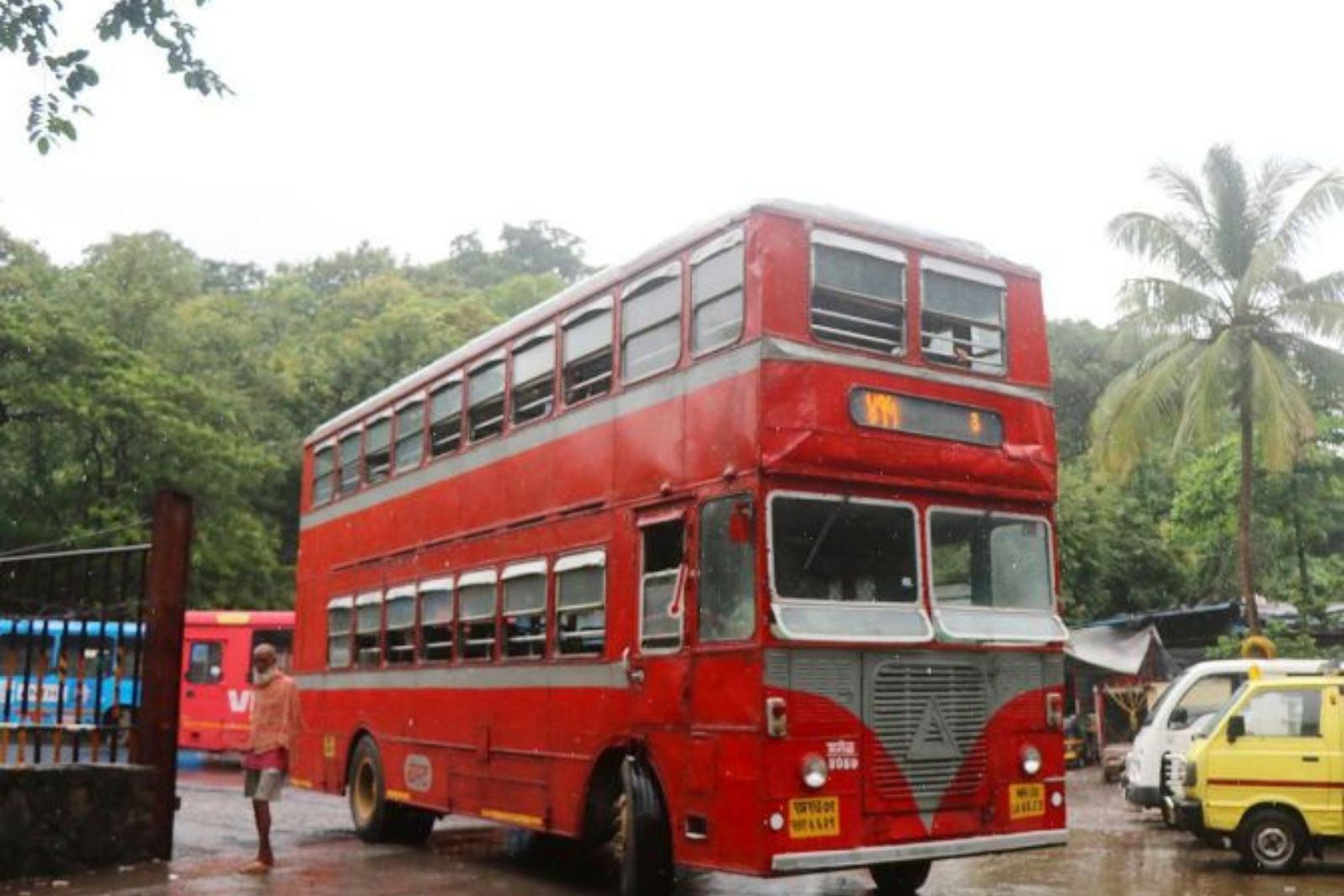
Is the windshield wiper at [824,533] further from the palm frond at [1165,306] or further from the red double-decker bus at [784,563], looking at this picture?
the palm frond at [1165,306]

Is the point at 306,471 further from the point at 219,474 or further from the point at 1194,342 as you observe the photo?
the point at 219,474

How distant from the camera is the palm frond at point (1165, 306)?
2203cm

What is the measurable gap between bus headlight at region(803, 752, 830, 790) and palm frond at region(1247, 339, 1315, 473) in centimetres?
1470

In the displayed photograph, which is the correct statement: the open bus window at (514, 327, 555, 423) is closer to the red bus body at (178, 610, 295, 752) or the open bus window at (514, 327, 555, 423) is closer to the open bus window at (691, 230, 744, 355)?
the open bus window at (691, 230, 744, 355)

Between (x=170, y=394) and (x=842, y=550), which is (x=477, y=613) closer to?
(x=842, y=550)

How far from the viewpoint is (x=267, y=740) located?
11297mm

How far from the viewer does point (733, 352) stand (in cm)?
874

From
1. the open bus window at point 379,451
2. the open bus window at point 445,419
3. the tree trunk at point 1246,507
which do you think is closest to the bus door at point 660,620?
the open bus window at point 445,419

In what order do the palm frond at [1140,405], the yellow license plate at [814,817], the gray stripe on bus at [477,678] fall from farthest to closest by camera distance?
the palm frond at [1140,405]
the gray stripe on bus at [477,678]
the yellow license plate at [814,817]

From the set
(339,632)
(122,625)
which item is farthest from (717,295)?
(339,632)

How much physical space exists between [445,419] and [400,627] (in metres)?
2.15

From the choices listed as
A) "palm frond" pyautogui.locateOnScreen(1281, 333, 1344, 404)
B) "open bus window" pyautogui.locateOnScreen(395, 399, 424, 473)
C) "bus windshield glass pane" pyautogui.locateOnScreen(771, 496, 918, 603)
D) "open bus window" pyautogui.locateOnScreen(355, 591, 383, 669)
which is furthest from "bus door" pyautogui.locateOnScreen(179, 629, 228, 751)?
"palm frond" pyautogui.locateOnScreen(1281, 333, 1344, 404)

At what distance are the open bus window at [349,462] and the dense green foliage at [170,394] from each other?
11.1 metres

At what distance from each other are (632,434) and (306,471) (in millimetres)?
7983
